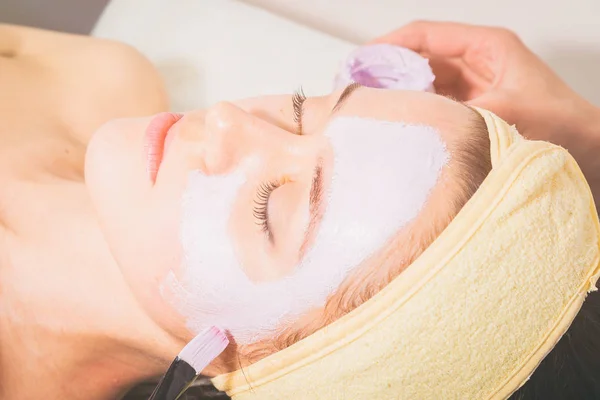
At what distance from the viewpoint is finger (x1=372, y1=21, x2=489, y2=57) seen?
3.81 ft

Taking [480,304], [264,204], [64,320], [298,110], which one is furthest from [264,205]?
[64,320]

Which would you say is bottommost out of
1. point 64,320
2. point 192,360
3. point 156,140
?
point 64,320

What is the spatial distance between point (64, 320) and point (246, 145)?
42 centimetres

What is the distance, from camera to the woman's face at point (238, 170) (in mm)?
685

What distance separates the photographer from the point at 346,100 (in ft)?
2.42

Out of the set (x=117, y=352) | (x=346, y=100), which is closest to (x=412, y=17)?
(x=346, y=100)

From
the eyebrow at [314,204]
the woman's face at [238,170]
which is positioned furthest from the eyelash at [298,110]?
the eyebrow at [314,204]

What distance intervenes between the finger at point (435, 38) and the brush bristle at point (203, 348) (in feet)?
2.56

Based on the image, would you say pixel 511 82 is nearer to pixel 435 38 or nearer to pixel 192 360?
pixel 435 38

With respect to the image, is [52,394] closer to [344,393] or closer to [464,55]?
[344,393]

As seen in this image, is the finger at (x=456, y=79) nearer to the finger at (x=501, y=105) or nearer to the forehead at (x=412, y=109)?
the finger at (x=501, y=105)

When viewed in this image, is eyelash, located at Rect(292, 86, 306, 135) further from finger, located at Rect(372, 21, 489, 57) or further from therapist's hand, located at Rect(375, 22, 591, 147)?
finger, located at Rect(372, 21, 489, 57)

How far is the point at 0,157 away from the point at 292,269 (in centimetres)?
64

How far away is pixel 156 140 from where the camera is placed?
31.0 inches
